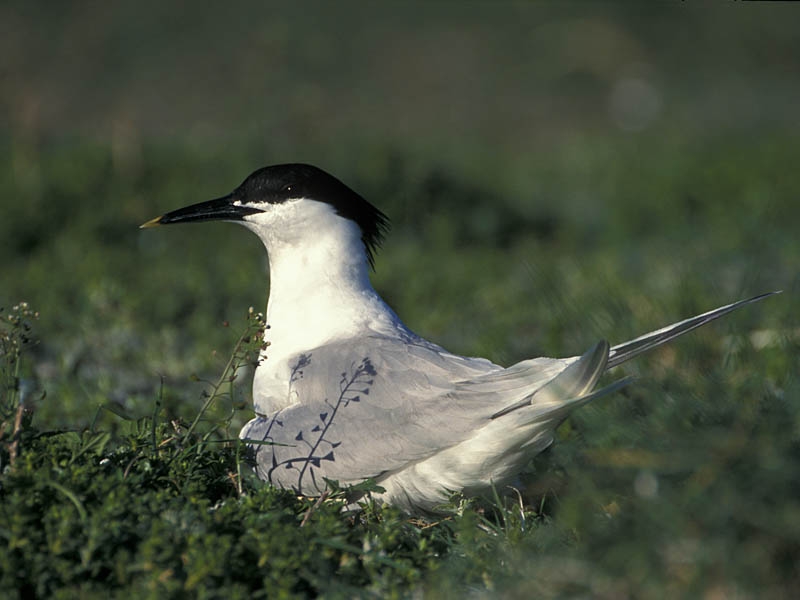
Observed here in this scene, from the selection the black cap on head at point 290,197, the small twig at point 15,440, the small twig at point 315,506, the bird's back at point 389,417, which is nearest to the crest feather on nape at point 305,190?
the black cap on head at point 290,197

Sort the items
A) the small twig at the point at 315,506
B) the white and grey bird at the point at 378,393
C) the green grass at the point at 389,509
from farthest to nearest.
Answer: the white and grey bird at the point at 378,393 < the small twig at the point at 315,506 < the green grass at the point at 389,509

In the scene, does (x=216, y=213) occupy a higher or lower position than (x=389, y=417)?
higher

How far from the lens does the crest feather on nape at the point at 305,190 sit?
3713 mm

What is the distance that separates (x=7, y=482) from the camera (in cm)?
252

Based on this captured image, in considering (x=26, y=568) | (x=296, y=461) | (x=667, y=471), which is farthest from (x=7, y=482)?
(x=667, y=471)

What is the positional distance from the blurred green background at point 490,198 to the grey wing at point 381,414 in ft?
0.92

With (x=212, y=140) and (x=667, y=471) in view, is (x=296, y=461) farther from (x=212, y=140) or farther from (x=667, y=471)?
(x=212, y=140)

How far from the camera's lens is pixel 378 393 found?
10.3 feet

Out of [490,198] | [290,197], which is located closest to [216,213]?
[290,197]

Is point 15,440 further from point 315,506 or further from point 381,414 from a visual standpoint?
point 381,414

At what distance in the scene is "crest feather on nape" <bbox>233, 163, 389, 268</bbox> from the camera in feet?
12.2

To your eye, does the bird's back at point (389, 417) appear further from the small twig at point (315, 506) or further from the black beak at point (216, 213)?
the black beak at point (216, 213)

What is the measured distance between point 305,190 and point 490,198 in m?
4.54

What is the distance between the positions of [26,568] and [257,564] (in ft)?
1.65
